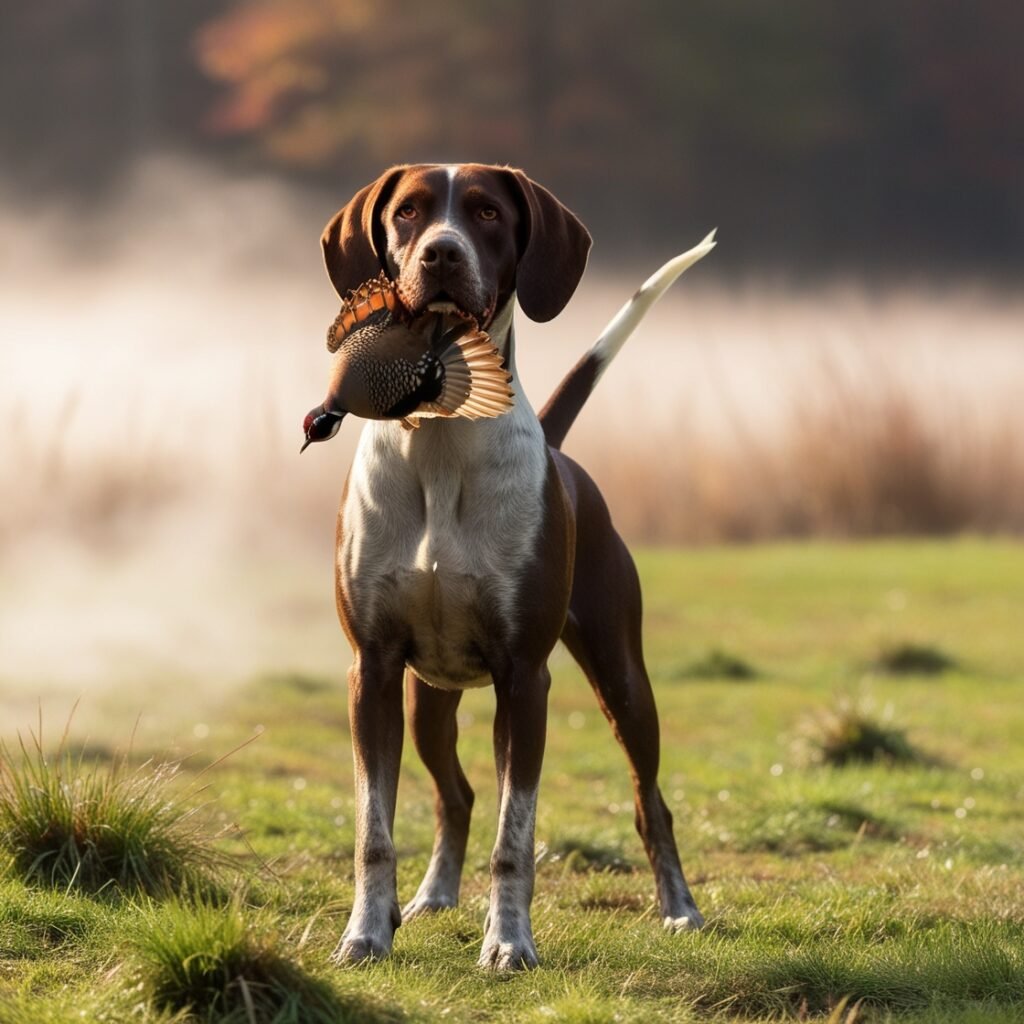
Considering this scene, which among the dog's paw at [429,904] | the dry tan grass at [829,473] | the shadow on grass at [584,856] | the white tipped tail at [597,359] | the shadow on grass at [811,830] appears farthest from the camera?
the dry tan grass at [829,473]

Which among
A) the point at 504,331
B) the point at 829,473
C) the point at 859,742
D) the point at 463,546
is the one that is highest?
the point at 504,331

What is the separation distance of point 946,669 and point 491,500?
293 inches

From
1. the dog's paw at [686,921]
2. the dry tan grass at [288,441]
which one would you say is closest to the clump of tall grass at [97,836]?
the dog's paw at [686,921]

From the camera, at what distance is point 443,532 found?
4.76m

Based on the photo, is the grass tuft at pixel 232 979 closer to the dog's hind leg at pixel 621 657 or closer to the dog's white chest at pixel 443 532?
the dog's white chest at pixel 443 532

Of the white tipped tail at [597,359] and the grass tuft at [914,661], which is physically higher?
the white tipped tail at [597,359]

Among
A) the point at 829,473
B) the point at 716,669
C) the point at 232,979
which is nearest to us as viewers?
the point at 232,979

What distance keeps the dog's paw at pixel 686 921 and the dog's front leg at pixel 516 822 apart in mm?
661

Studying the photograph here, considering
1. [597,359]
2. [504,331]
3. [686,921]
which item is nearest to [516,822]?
[686,921]

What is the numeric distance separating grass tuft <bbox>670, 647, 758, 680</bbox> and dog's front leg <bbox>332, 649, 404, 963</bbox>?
6.70 m

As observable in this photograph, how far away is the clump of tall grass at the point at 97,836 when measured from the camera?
529 cm

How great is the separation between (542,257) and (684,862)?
9.08 ft

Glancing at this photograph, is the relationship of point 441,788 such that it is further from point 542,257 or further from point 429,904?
point 542,257

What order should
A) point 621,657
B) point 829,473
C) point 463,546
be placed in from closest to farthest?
point 463,546
point 621,657
point 829,473
